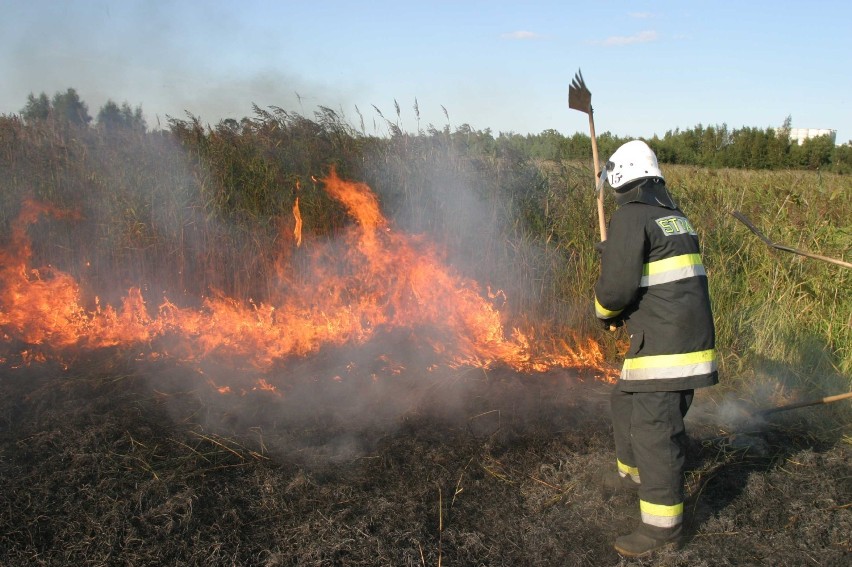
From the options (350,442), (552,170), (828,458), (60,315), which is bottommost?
(828,458)

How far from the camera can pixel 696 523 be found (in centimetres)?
355

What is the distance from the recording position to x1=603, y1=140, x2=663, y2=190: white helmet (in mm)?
3328

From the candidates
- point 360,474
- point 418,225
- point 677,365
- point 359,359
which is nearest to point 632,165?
point 677,365

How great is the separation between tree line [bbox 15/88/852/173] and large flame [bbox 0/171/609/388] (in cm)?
183

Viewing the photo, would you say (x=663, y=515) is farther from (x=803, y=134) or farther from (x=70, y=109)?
(x=803, y=134)

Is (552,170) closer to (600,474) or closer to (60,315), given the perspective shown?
(600,474)

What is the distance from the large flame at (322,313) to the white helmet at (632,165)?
8.95 ft

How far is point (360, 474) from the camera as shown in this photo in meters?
3.88

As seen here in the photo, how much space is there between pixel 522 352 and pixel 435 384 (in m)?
1.11

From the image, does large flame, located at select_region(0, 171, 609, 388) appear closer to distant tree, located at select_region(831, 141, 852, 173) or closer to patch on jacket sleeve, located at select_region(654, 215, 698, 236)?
patch on jacket sleeve, located at select_region(654, 215, 698, 236)

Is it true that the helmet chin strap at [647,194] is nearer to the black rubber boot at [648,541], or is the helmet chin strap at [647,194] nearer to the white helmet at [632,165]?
the white helmet at [632,165]

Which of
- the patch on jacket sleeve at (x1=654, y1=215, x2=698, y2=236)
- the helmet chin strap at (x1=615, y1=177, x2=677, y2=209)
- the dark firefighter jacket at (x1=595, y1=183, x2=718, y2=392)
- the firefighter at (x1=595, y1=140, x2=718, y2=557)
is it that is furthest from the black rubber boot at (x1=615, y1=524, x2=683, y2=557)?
the helmet chin strap at (x1=615, y1=177, x2=677, y2=209)

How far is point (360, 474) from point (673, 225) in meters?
2.37

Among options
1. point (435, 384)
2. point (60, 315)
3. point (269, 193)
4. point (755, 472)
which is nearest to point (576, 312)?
point (435, 384)
